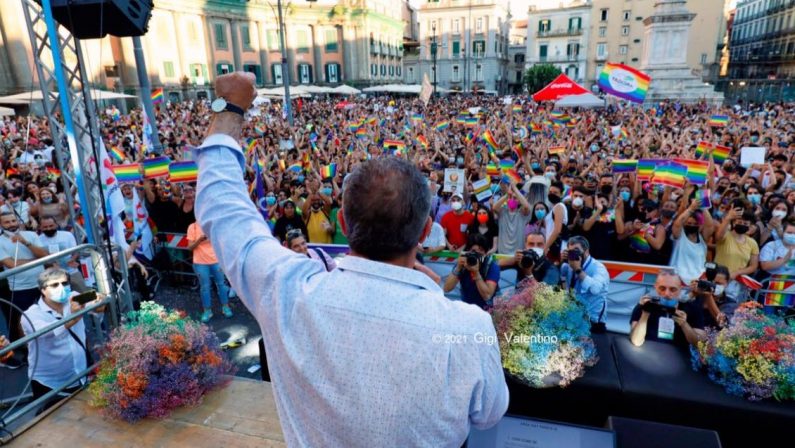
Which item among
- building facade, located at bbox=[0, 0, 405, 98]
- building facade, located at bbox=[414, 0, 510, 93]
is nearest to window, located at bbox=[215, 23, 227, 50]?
building facade, located at bbox=[0, 0, 405, 98]

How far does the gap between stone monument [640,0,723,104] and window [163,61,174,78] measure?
37820 millimetres

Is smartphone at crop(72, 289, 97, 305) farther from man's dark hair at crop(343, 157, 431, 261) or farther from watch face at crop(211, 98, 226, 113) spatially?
man's dark hair at crop(343, 157, 431, 261)

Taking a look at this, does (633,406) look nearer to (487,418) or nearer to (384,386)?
(487,418)

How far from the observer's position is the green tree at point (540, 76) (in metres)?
64.9

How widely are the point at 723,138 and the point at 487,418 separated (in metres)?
14.9

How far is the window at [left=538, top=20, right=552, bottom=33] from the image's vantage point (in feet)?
237

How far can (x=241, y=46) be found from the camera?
4988cm

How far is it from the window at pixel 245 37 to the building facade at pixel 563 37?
140 ft

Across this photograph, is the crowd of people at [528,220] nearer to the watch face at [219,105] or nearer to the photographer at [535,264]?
the photographer at [535,264]

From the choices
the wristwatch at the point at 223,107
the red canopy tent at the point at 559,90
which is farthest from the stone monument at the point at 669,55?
the wristwatch at the point at 223,107

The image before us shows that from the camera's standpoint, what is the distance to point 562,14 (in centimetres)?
7025

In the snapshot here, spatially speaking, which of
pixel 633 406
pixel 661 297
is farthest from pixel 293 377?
pixel 661 297

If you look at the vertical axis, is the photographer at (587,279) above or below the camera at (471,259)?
below

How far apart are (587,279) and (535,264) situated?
2.40ft
